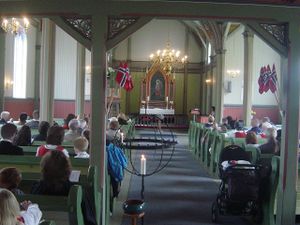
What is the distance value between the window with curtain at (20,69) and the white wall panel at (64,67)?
250cm

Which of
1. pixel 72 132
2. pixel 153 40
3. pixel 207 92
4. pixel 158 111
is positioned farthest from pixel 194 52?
pixel 72 132

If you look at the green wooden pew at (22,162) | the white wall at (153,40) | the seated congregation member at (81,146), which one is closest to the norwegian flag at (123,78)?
the seated congregation member at (81,146)

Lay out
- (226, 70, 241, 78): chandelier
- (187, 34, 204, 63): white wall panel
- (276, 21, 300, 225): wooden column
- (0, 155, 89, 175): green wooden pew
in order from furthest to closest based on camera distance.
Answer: (187, 34, 204, 63): white wall panel, (226, 70, 241, 78): chandelier, (276, 21, 300, 225): wooden column, (0, 155, 89, 175): green wooden pew

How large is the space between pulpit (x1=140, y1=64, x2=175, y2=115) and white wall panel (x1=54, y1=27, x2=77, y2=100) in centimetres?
463

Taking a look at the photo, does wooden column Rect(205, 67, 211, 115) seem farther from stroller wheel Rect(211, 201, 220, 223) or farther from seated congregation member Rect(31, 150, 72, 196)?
seated congregation member Rect(31, 150, 72, 196)

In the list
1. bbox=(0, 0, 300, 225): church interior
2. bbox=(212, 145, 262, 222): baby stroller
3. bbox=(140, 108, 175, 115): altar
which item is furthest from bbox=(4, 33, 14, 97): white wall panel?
bbox=(212, 145, 262, 222): baby stroller

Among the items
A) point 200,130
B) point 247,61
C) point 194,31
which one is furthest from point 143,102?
point 200,130

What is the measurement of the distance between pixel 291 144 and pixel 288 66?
1.14 metres

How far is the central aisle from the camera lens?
6.55 meters

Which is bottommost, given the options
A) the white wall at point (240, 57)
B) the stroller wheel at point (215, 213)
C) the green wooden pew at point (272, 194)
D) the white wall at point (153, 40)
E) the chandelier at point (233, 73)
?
the stroller wheel at point (215, 213)

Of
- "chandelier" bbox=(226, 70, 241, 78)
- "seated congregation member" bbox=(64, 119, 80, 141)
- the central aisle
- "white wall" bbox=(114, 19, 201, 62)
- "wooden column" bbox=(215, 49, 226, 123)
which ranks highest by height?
"white wall" bbox=(114, 19, 201, 62)

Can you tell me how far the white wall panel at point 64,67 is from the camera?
24.7 meters

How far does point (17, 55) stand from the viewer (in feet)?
72.2

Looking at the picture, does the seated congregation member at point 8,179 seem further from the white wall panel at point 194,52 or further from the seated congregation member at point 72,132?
the white wall panel at point 194,52
